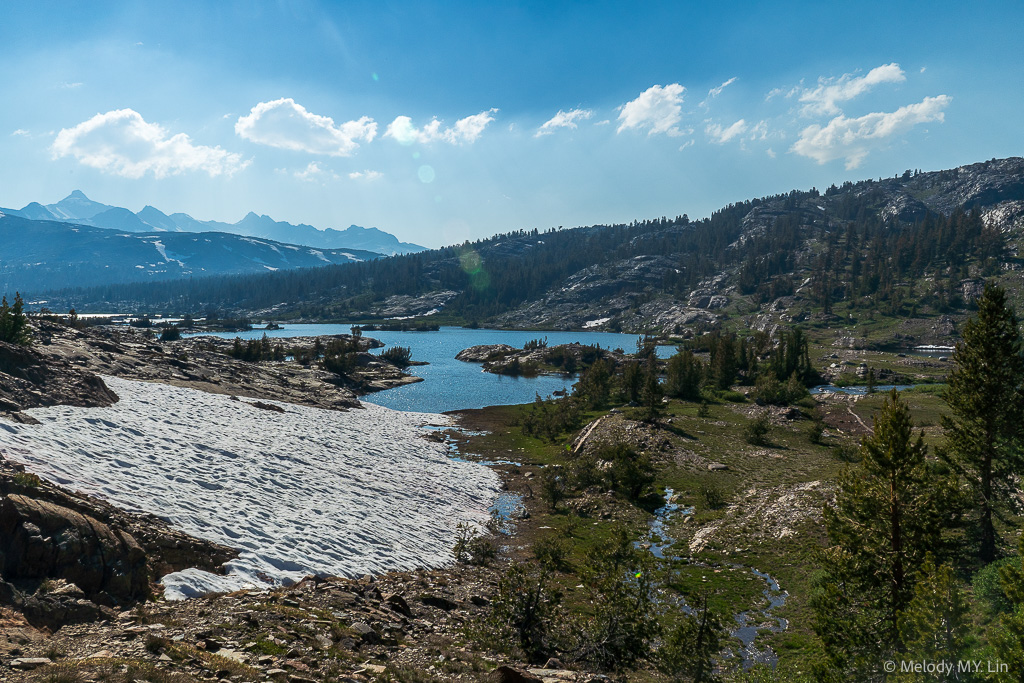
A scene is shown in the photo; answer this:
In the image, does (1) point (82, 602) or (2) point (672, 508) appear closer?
(1) point (82, 602)

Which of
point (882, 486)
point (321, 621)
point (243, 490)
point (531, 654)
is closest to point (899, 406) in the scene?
point (882, 486)

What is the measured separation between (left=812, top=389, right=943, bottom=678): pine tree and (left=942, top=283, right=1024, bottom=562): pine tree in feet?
17.3

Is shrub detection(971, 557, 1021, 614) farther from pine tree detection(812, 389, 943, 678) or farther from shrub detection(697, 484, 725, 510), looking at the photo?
shrub detection(697, 484, 725, 510)

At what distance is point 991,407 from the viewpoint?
73.2ft

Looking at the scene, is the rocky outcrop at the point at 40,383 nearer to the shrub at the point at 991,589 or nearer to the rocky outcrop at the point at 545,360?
the shrub at the point at 991,589

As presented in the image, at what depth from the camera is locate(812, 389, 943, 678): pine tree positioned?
17547mm

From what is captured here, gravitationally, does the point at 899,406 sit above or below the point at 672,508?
Result: above

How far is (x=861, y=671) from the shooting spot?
52.2 feet

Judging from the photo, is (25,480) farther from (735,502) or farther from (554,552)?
(735,502)

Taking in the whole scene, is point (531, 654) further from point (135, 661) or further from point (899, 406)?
point (899, 406)

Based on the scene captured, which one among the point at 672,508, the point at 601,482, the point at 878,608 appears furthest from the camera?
the point at 601,482

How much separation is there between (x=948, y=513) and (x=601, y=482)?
97.5ft

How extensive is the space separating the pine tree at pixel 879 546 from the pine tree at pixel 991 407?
17.3ft

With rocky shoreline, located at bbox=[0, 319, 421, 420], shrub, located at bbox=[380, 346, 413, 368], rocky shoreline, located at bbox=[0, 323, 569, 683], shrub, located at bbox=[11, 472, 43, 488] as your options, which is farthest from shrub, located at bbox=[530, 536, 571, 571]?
shrub, located at bbox=[380, 346, 413, 368]
